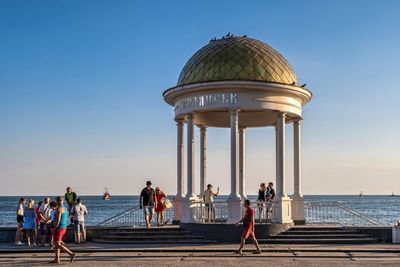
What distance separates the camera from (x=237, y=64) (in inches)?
901

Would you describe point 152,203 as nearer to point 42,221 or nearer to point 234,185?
point 234,185

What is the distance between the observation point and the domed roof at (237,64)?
2278cm

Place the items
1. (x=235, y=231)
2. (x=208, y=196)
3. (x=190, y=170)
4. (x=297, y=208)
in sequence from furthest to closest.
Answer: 1. (x=297, y=208)
2. (x=208, y=196)
3. (x=190, y=170)
4. (x=235, y=231)

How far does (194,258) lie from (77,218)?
20.3 feet

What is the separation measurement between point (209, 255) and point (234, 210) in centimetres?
467

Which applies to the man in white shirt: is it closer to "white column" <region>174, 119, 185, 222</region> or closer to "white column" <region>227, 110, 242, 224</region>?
"white column" <region>174, 119, 185, 222</region>

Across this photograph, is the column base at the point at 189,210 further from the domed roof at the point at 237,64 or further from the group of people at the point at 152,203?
the domed roof at the point at 237,64

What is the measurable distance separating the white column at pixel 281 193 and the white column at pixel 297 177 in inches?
68.6

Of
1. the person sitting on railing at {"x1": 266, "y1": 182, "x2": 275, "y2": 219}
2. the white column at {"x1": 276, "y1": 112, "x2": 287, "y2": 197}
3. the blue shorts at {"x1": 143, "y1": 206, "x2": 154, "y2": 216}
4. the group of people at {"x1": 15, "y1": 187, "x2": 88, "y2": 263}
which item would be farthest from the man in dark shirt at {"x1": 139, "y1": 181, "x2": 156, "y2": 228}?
the white column at {"x1": 276, "y1": 112, "x2": 287, "y2": 197}

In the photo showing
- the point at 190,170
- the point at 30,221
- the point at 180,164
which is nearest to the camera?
the point at 30,221

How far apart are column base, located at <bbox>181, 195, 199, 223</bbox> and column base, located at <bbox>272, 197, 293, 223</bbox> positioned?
285 centimetres

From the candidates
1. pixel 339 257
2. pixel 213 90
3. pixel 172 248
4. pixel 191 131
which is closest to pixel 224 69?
pixel 213 90

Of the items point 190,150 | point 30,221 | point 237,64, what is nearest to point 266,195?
point 190,150

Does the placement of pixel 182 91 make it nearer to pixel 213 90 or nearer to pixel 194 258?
pixel 213 90
